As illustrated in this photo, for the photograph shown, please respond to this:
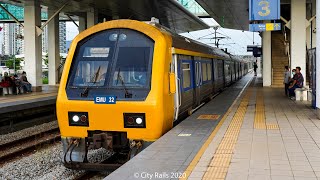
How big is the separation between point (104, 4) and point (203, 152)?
2301 centimetres

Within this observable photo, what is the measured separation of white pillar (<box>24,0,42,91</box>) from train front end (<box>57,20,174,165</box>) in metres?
16.8

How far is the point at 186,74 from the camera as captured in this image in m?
9.84

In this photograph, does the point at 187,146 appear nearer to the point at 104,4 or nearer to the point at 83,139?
the point at 83,139

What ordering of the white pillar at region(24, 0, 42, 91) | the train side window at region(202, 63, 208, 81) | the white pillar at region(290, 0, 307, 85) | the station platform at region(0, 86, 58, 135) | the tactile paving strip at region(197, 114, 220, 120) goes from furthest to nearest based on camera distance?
the white pillar at region(24, 0, 42, 91), the white pillar at region(290, 0, 307, 85), the station platform at region(0, 86, 58, 135), the train side window at region(202, 63, 208, 81), the tactile paving strip at region(197, 114, 220, 120)

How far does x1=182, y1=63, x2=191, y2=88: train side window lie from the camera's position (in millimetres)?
9500

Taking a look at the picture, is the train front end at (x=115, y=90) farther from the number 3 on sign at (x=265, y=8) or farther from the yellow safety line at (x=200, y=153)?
the number 3 on sign at (x=265, y=8)

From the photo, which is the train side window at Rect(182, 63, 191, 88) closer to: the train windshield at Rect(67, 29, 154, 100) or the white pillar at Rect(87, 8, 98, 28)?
the train windshield at Rect(67, 29, 154, 100)

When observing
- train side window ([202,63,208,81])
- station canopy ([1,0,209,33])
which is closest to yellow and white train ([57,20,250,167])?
train side window ([202,63,208,81])

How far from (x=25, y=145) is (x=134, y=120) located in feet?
17.6

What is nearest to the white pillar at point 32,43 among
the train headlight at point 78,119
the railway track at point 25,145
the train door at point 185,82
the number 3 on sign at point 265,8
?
the railway track at point 25,145

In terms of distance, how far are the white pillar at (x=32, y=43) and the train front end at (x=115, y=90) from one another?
16815 millimetres

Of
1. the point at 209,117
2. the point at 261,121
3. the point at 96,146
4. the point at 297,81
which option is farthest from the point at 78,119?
the point at 297,81

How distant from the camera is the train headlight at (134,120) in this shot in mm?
7219

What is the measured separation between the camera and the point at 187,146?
7027 millimetres
